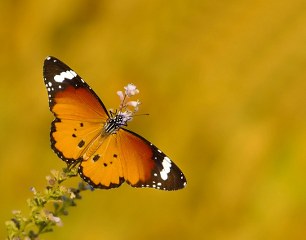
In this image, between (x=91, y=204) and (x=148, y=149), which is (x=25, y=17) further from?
(x=148, y=149)

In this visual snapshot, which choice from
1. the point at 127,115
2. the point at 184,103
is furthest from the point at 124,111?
the point at 184,103

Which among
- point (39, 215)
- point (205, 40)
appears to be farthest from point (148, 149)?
point (205, 40)

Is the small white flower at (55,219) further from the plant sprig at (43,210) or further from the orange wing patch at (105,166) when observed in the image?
the orange wing patch at (105,166)

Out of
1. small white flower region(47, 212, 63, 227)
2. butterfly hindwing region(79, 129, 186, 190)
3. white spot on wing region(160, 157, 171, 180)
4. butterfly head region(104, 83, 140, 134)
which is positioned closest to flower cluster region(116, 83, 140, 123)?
butterfly head region(104, 83, 140, 134)

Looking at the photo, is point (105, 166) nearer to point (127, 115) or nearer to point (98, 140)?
point (98, 140)

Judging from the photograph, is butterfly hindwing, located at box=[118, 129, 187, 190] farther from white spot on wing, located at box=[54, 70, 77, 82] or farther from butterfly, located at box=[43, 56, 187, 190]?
white spot on wing, located at box=[54, 70, 77, 82]

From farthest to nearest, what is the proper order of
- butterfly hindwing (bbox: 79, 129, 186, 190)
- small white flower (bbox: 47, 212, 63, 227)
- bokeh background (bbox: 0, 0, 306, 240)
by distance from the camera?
1. bokeh background (bbox: 0, 0, 306, 240)
2. butterfly hindwing (bbox: 79, 129, 186, 190)
3. small white flower (bbox: 47, 212, 63, 227)
